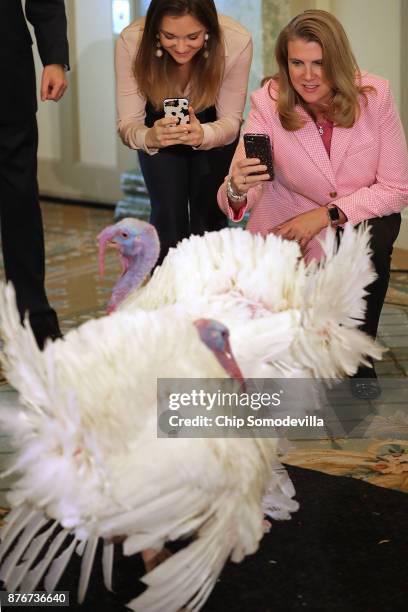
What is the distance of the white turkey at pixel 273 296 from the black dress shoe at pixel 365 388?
3.03 ft

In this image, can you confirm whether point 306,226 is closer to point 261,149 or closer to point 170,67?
point 261,149

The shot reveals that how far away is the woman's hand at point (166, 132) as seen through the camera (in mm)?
2938

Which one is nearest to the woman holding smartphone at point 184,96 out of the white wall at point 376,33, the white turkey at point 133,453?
the white turkey at point 133,453

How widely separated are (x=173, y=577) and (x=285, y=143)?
4.68ft

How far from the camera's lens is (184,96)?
3152 millimetres

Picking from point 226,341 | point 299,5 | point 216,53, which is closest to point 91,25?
point 299,5

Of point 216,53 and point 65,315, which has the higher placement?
point 216,53

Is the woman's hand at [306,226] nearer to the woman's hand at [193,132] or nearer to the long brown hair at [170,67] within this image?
the woman's hand at [193,132]

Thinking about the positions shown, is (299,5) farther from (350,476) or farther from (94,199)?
(350,476)

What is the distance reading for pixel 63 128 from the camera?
241 inches

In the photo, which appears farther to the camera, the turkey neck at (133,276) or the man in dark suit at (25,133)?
the man in dark suit at (25,133)

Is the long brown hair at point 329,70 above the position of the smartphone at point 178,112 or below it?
above

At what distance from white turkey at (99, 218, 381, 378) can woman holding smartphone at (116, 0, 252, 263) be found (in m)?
0.95

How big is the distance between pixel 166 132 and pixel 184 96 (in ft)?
0.84
